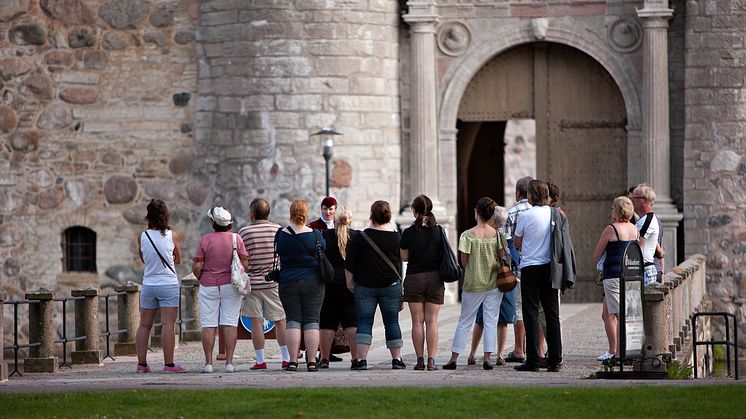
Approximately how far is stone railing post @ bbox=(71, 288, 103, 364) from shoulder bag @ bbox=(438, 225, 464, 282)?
4198 millimetres

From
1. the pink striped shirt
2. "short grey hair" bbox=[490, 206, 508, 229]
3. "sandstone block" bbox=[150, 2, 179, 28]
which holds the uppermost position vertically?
"sandstone block" bbox=[150, 2, 179, 28]

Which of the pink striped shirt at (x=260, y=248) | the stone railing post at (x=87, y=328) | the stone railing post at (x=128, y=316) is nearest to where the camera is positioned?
the pink striped shirt at (x=260, y=248)

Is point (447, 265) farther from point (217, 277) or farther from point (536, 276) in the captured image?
point (217, 277)

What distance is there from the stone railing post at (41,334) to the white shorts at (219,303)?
207cm

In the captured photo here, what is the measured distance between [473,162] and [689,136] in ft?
26.3

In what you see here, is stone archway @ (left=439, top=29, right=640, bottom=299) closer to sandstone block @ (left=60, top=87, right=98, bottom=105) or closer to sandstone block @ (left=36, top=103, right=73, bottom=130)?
sandstone block @ (left=60, top=87, right=98, bottom=105)

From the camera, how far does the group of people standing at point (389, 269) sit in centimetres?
1455

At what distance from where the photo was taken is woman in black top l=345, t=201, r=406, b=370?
14703 mm

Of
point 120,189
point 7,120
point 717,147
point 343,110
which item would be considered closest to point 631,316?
point 717,147

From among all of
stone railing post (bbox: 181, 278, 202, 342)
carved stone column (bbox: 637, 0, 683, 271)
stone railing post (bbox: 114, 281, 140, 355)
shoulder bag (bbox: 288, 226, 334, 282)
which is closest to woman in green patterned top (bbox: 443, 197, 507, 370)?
shoulder bag (bbox: 288, 226, 334, 282)

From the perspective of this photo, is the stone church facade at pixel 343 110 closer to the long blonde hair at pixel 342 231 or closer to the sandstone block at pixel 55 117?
the sandstone block at pixel 55 117

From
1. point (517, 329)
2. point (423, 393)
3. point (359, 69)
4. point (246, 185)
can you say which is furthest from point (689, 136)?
point (423, 393)

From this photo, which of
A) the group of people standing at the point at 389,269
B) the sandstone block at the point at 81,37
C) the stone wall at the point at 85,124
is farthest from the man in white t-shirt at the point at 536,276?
the sandstone block at the point at 81,37

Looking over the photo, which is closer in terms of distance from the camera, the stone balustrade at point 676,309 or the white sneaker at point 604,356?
the stone balustrade at point 676,309
